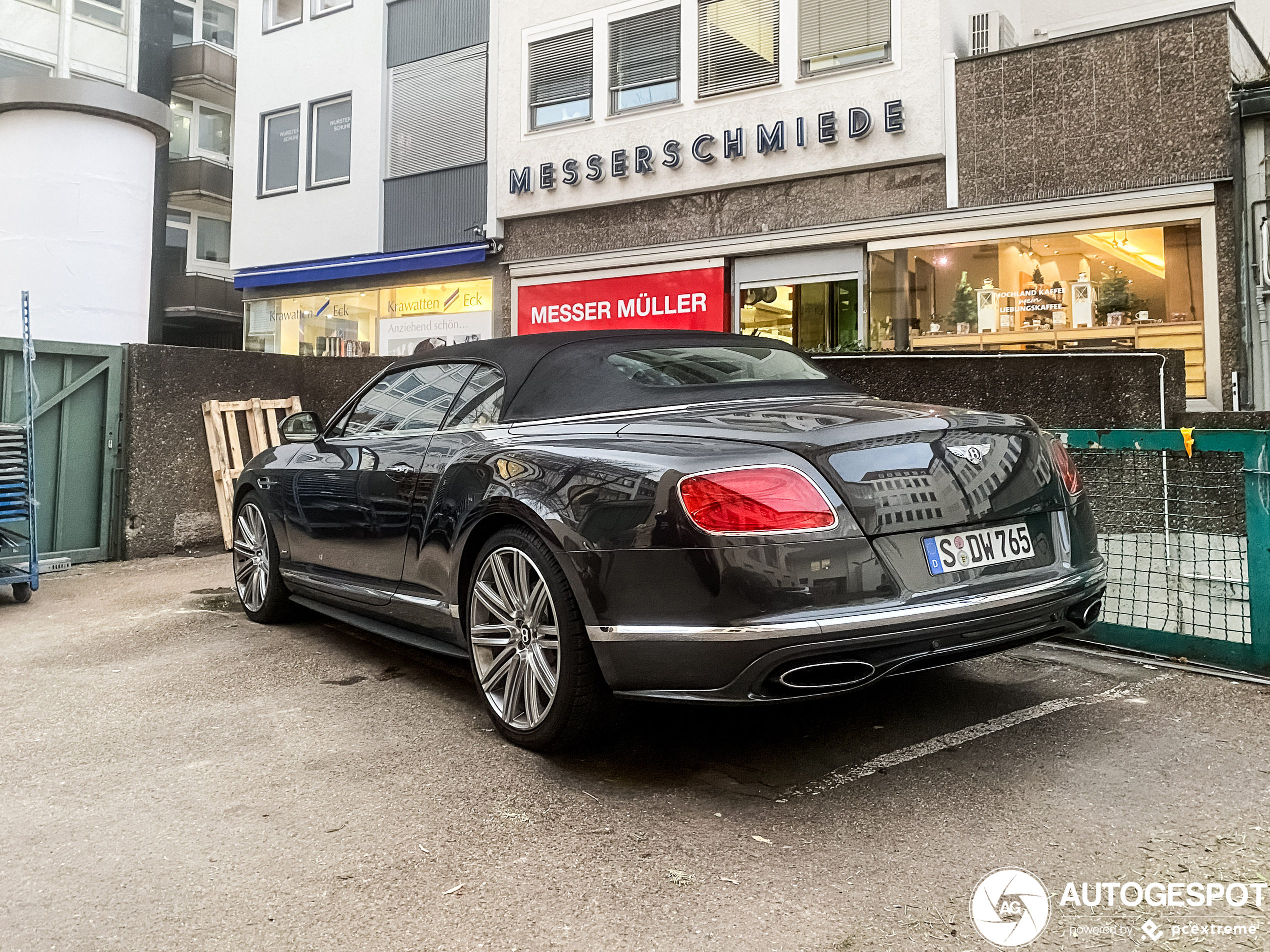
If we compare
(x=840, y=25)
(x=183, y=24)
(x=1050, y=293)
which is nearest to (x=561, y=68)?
(x=840, y=25)

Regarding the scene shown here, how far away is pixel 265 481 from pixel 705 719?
118 inches

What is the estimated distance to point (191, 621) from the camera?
5965mm

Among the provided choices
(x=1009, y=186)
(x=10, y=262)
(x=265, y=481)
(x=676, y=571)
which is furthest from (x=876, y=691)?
(x=10, y=262)

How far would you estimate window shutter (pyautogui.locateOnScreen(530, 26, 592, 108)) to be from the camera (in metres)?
15.0

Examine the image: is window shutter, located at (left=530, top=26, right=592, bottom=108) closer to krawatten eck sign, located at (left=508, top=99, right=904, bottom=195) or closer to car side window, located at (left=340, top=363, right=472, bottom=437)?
krawatten eck sign, located at (left=508, top=99, right=904, bottom=195)

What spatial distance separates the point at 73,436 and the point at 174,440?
0.84 metres

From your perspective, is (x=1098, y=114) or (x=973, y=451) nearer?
(x=973, y=451)

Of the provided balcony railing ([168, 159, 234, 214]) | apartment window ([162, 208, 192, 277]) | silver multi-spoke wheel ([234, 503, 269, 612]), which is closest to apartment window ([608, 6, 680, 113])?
silver multi-spoke wheel ([234, 503, 269, 612])

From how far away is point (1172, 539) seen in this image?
4.75m

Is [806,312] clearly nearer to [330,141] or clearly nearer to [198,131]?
[330,141]

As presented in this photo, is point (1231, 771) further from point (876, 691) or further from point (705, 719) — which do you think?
point (705, 719)

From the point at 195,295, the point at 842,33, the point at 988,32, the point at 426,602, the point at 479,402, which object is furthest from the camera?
the point at 195,295

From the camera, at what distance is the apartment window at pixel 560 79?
49.2ft

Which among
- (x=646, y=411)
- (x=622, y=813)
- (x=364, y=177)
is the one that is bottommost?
(x=622, y=813)
